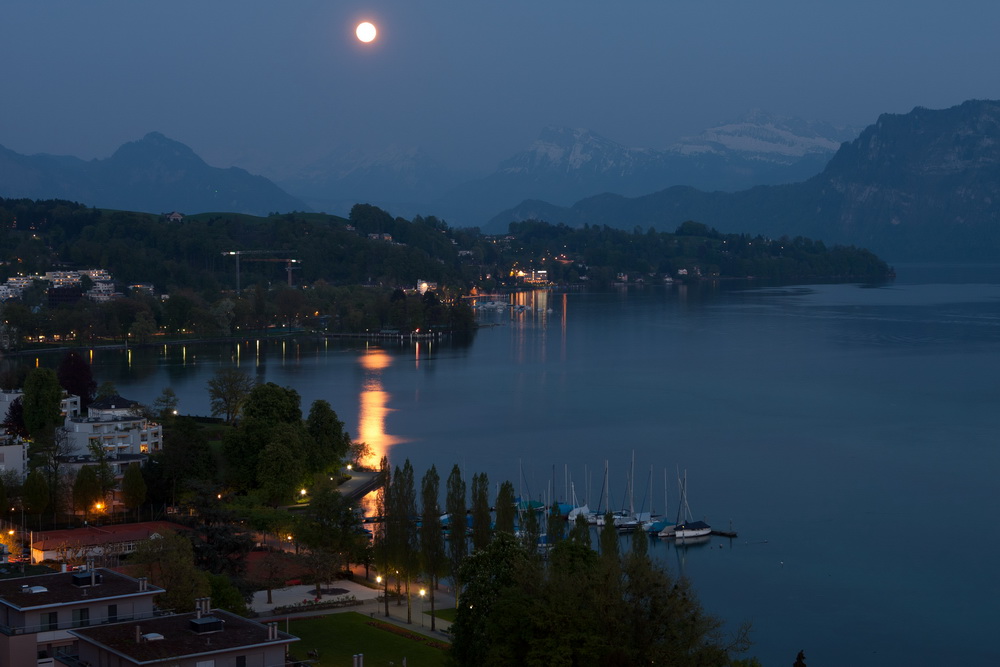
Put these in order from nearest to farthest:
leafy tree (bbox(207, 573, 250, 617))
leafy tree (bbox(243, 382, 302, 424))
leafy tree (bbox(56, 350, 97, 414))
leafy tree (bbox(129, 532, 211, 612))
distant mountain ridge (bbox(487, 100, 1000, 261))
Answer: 1. leafy tree (bbox(129, 532, 211, 612))
2. leafy tree (bbox(207, 573, 250, 617))
3. leafy tree (bbox(243, 382, 302, 424))
4. leafy tree (bbox(56, 350, 97, 414))
5. distant mountain ridge (bbox(487, 100, 1000, 261))

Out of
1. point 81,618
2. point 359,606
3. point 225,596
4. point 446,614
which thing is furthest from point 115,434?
point 81,618

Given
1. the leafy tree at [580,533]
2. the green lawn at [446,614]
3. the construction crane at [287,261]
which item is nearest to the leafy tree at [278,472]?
the green lawn at [446,614]

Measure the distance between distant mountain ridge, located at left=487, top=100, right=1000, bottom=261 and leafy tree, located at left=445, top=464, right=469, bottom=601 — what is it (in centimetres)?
8864

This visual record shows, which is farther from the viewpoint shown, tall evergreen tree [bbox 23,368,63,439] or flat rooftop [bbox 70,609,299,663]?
tall evergreen tree [bbox 23,368,63,439]

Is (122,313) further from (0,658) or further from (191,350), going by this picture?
(0,658)

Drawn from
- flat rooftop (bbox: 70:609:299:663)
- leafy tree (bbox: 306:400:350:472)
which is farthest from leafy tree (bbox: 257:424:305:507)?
flat rooftop (bbox: 70:609:299:663)

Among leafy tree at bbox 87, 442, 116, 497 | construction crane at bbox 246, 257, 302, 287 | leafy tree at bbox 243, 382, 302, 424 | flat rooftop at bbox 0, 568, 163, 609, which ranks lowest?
leafy tree at bbox 87, 442, 116, 497

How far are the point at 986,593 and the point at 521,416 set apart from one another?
9.07 metres

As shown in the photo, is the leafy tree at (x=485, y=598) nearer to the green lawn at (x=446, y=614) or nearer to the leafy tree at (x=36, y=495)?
the green lawn at (x=446, y=614)

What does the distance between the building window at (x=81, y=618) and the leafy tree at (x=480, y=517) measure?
137 inches

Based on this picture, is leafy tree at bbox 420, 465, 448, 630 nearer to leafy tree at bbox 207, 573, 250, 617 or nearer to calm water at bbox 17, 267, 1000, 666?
leafy tree at bbox 207, 573, 250, 617

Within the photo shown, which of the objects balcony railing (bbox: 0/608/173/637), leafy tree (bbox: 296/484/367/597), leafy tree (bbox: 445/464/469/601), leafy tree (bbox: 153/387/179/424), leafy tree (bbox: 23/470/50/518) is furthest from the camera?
leafy tree (bbox: 153/387/179/424)

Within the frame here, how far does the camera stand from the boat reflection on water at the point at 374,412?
49.3 ft

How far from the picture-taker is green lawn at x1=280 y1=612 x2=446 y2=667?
23.6 ft
